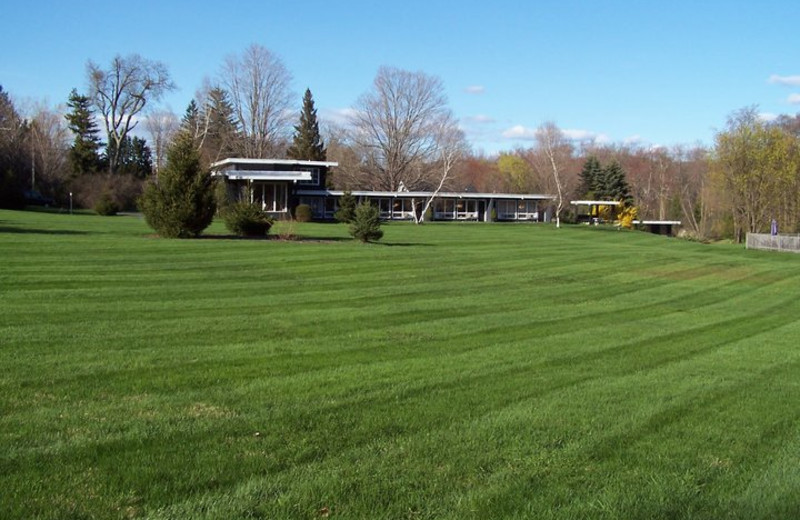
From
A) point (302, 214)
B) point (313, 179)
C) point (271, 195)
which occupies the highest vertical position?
point (313, 179)

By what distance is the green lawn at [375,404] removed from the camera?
13.9 feet

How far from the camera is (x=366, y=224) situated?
2538cm

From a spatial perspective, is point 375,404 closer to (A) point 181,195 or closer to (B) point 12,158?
(A) point 181,195

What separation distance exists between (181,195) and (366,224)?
6.51 m

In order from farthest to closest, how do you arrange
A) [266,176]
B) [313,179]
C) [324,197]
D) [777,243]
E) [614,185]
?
[614,185] → [324,197] → [313,179] → [266,176] → [777,243]

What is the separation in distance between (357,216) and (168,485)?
2161 cm

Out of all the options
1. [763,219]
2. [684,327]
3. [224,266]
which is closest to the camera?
[684,327]

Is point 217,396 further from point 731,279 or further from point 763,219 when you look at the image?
point 763,219

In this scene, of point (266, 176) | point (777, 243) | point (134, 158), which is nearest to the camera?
point (777, 243)

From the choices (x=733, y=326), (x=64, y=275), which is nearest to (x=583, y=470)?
(x=733, y=326)

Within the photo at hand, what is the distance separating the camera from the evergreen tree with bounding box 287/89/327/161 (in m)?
82.1

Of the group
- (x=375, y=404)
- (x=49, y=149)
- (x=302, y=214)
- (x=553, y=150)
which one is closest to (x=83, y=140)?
(x=49, y=149)

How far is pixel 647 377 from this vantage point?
8.05 m

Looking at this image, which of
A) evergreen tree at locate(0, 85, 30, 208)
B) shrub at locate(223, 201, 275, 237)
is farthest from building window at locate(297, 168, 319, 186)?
shrub at locate(223, 201, 275, 237)
